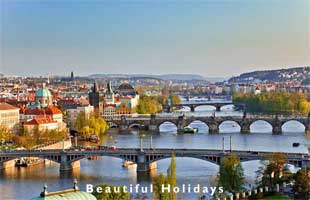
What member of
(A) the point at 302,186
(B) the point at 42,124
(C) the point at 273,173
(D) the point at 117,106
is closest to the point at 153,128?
(B) the point at 42,124

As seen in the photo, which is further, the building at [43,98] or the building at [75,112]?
the building at [43,98]

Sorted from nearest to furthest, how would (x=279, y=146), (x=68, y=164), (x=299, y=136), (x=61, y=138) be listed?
(x=68, y=164), (x=279, y=146), (x=61, y=138), (x=299, y=136)

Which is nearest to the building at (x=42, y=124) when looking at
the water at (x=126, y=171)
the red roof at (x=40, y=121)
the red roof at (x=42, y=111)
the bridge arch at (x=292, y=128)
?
the red roof at (x=40, y=121)

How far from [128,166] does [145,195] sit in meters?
4.40

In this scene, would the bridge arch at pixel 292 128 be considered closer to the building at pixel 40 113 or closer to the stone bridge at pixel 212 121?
the stone bridge at pixel 212 121

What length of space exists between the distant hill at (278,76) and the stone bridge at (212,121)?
85.0ft

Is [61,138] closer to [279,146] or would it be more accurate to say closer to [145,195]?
[279,146]

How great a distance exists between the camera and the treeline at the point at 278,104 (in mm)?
29673

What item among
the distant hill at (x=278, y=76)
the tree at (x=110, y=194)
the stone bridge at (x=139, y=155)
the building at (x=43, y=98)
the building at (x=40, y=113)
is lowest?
the stone bridge at (x=139, y=155)

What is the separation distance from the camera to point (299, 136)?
20.5 m

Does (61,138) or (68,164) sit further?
(61,138)

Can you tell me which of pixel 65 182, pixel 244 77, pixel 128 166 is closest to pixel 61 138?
pixel 128 166

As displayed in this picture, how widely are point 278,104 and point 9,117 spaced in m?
13.4

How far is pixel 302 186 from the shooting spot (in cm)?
918
